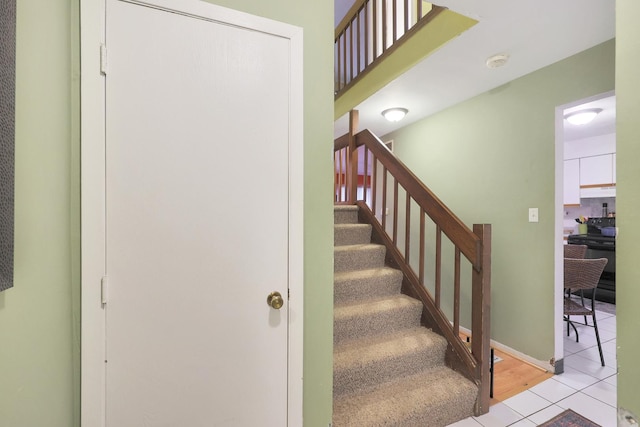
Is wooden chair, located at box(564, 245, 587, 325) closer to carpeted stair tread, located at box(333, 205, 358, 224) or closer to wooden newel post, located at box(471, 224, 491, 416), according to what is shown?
wooden newel post, located at box(471, 224, 491, 416)

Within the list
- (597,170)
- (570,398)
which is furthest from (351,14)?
(597,170)

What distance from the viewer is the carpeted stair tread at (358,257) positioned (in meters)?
2.38

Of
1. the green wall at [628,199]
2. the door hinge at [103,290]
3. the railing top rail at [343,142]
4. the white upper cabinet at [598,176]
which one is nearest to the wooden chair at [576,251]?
the white upper cabinet at [598,176]

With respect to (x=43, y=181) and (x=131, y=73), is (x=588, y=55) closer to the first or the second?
(x=131, y=73)

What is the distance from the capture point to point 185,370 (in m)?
1.00

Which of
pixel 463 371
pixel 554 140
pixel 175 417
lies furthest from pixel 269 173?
pixel 554 140

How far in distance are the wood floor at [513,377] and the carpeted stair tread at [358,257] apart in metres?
1.23

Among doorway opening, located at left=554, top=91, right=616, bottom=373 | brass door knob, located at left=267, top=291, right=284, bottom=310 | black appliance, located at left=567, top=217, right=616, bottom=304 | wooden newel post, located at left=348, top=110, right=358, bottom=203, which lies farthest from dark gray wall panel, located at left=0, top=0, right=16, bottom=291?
black appliance, located at left=567, top=217, right=616, bottom=304

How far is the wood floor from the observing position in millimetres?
1961

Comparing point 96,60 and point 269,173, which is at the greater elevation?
point 96,60

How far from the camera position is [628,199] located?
627 mm

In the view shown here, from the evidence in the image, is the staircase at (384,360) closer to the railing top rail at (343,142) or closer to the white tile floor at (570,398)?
the white tile floor at (570,398)

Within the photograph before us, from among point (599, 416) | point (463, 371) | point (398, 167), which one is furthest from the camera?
point (398, 167)

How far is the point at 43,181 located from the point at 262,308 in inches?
33.2
